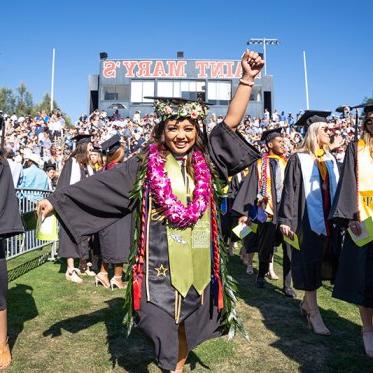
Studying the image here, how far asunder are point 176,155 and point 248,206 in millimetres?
2949

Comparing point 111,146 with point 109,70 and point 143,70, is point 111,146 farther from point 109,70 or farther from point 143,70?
point 109,70

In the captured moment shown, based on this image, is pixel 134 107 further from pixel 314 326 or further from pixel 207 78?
pixel 314 326

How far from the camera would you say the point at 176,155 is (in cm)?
318

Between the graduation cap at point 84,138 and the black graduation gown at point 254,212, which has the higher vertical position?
the graduation cap at point 84,138

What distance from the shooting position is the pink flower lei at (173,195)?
2969 mm

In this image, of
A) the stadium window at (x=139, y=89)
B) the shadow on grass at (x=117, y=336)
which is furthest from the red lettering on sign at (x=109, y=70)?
the shadow on grass at (x=117, y=336)

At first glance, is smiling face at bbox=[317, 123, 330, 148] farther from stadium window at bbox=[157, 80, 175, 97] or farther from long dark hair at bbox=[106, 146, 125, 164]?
stadium window at bbox=[157, 80, 175, 97]

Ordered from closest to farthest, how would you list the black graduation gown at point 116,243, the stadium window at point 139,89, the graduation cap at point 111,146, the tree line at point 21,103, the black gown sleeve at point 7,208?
the black gown sleeve at point 7,208 < the black graduation gown at point 116,243 < the graduation cap at point 111,146 < the stadium window at point 139,89 < the tree line at point 21,103

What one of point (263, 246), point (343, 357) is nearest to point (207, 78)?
point (263, 246)

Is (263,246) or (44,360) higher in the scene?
(263,246)

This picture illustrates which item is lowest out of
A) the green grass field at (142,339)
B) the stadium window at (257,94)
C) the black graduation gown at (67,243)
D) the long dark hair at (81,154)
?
the green grass field at (142,339)

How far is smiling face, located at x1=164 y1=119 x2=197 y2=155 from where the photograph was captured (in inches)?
122

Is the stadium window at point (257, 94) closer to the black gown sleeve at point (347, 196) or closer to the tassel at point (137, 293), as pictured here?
the black gown sleeve at point (347, 196)

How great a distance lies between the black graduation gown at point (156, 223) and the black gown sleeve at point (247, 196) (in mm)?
2629
